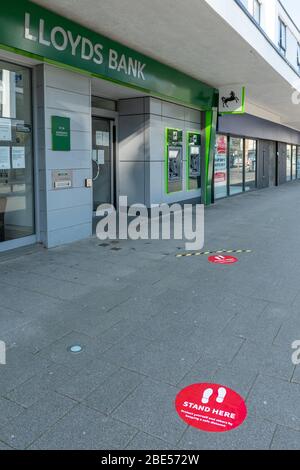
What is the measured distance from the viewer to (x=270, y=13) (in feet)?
41.3

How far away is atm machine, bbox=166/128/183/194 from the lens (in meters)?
11.0

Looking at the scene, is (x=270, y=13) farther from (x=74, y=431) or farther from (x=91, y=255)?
(x=74, y=431)

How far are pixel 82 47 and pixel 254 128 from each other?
38.8 feet

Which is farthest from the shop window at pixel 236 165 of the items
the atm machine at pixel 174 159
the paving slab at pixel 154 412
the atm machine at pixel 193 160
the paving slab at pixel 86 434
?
the paving slab at pixel 86 434

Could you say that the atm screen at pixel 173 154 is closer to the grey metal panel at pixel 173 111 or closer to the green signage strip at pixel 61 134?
the grey metal panel at pixel 173 111

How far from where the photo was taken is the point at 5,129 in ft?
20.9

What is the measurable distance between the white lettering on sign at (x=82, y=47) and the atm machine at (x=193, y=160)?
345 cm

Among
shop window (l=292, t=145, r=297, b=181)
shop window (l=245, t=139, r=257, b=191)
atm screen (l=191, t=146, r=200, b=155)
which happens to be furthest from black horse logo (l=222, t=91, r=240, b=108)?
shop window (l=292, t=145, r=297, b=181)

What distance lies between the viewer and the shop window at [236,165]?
624 inches

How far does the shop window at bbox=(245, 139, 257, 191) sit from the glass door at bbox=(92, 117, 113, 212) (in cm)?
865

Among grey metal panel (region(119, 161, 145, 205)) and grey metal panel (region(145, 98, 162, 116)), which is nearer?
grey metal panel (region(145, 98, 162, 116))

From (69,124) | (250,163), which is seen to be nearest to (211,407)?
(69,124)

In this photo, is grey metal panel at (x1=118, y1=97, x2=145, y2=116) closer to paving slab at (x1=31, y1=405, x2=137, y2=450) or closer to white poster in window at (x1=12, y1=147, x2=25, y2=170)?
white poster in window at (x1=12, y1=147, x2=25, y2=170)

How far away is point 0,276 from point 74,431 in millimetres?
3457
